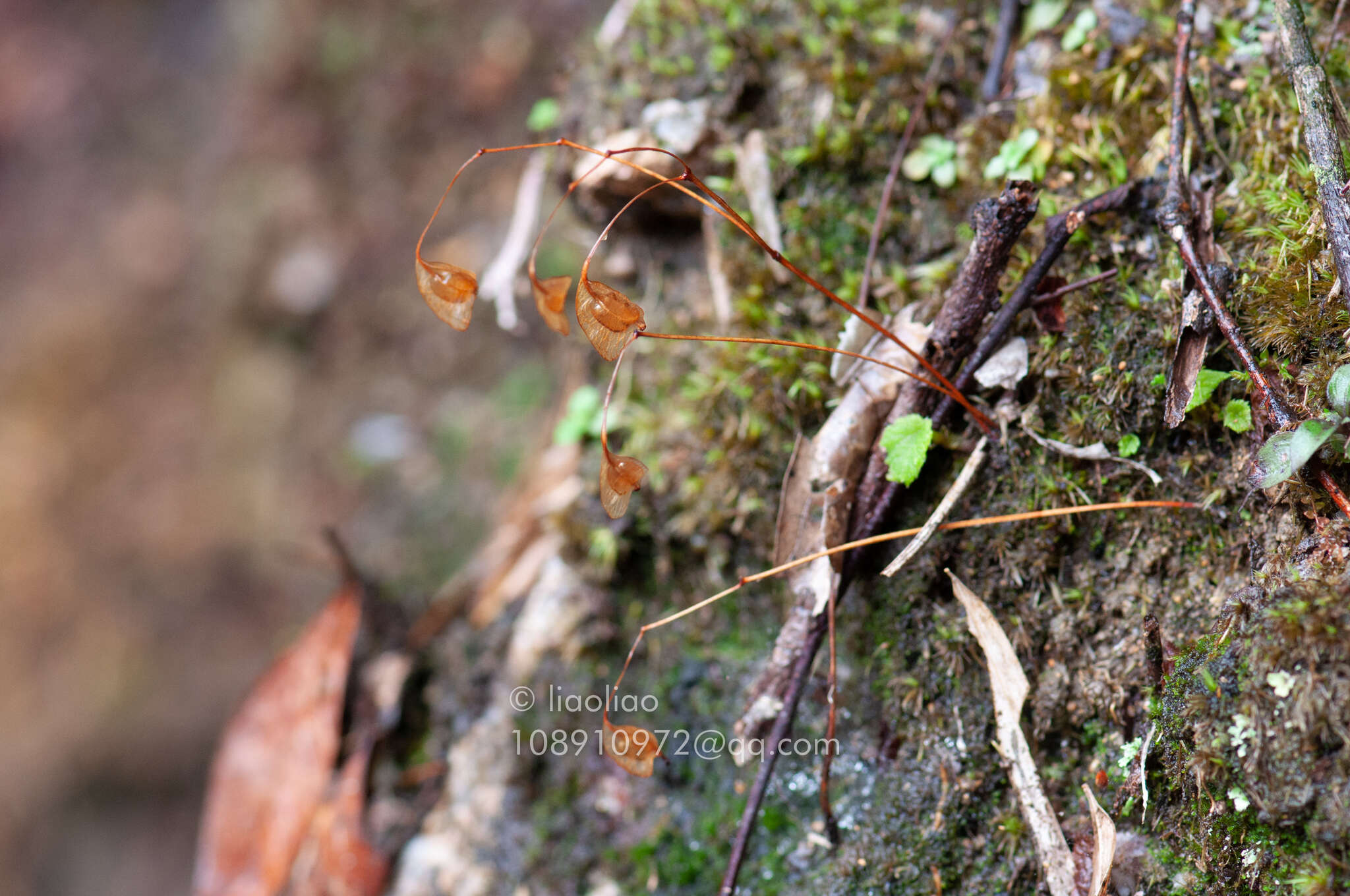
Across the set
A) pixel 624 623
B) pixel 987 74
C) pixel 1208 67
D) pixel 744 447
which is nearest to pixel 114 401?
pixel 624 623

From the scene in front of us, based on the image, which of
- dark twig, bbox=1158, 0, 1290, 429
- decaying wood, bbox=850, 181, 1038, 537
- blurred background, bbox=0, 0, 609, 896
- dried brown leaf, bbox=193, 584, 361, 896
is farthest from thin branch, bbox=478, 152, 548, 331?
dark twig, bbox=1158, 0, 1290, 429

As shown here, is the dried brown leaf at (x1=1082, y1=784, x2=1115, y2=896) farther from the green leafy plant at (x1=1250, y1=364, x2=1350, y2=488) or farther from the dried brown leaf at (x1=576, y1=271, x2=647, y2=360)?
the dried brown leaf at (x1=576, y1=271, x2=647, y2=360)

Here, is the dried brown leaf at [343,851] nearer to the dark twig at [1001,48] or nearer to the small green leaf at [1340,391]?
the small green leaf at [1340,391]

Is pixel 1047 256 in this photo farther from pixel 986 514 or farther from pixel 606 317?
pixel 606 317

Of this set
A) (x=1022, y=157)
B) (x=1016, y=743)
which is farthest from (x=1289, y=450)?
(x=1022, y=157)

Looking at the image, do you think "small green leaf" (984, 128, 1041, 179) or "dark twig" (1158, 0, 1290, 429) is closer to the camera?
"dark twig" (1158, 0, 1290, 429)

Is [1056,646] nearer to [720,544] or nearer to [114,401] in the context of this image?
[720,544]

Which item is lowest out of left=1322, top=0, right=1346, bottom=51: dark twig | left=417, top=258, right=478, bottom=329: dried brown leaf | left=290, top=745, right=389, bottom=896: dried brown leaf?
left=290, top=745, right=389, bottom=896: dried brown leaf
